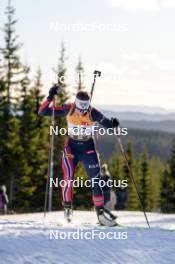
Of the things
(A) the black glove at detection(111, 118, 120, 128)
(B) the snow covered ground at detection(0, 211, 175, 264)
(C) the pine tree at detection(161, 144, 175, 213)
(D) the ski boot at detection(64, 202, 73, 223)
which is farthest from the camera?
(C) the pine tree at detection(161, 144, 175, 213)

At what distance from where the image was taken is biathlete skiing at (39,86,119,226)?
9.09m

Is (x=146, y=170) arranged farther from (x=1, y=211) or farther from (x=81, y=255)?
(x=81, y=255)

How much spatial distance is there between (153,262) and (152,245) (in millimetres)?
912

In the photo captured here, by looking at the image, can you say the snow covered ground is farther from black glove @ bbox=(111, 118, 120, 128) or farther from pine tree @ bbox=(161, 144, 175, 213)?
pine tree @ bbox=(161, 144, 175, 213)

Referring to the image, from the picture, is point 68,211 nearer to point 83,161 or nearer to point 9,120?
point 83,161

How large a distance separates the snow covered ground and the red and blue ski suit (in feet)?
3.74

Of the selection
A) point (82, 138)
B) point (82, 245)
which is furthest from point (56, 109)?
point (82, 245)

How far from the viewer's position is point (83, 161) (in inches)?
361

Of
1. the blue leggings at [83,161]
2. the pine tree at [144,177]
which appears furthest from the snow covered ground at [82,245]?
the pine tree at [144,177]

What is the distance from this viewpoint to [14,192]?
37750 mm

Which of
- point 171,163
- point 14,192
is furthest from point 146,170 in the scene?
point 14,192
